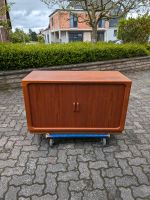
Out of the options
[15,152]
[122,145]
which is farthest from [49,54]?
[122,145]

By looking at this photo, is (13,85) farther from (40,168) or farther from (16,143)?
(40,168)

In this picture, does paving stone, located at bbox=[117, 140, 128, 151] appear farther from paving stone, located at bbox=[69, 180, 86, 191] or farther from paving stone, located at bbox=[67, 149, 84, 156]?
paving stone, located at bbox=[69, 180, 86, 191]

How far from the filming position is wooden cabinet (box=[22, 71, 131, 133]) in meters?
2.62

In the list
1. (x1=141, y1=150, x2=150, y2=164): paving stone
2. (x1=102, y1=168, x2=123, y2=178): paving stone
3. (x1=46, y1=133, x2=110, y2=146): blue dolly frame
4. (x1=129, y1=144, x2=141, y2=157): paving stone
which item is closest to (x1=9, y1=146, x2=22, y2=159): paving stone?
(x1=46, y1=133, x2=110, y2=146): blue dolly frame

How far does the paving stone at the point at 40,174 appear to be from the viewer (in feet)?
7.52

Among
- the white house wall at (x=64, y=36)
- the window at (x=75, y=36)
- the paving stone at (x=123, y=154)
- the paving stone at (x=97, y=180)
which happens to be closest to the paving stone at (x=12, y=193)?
the paving stone at (x=97, y=180)

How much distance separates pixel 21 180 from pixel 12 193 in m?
0.20

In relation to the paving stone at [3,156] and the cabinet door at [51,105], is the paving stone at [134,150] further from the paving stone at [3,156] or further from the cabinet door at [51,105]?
the paving stone at [3,156]

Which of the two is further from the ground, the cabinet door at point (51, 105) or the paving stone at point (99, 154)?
the cabinet door at point (51, 105)

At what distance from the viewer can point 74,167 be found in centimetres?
251

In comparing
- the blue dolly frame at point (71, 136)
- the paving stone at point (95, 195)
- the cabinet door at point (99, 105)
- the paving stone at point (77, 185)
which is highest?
the cabinet door at point (99, 105)

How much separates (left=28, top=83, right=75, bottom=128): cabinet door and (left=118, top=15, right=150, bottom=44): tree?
27.3 ft

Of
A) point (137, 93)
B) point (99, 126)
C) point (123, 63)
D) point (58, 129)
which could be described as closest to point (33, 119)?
point (58, 129)

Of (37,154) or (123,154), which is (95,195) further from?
(37,154)
